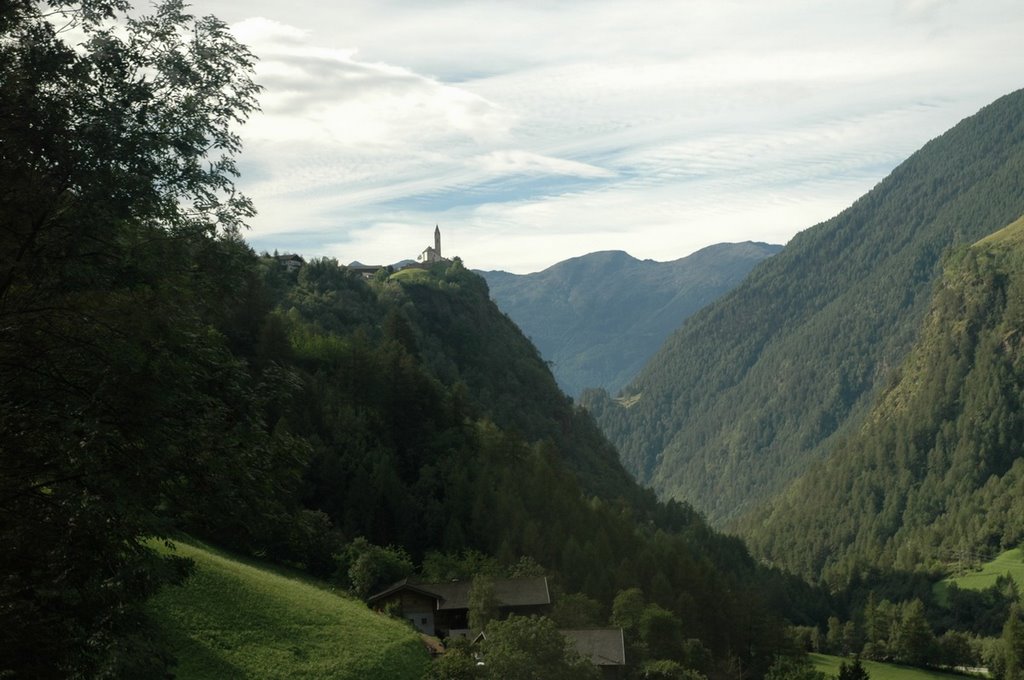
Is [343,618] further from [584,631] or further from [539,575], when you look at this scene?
[539,575]

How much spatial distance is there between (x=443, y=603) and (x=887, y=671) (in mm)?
102266

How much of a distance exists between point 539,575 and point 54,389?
207 feet

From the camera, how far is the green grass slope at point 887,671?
145875 millimetres

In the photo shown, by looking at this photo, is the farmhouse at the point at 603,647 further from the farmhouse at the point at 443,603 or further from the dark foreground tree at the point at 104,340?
the dark foreground tree at the point at 104,340

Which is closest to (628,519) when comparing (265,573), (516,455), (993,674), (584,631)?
(516,455)

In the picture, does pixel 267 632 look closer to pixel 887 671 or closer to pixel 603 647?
pixel 603 647

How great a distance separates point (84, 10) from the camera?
2139cm

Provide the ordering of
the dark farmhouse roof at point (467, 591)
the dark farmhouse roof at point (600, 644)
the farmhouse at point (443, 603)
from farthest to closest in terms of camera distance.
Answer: the dark farmhouse roof at point (467, 591)
the farmhouse at point (443, 603)
the dark farmhouse roof at point (600, 644)

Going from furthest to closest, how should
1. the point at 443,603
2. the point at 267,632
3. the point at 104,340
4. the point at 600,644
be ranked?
1. the point at 443,603
2. the point at 600,644
3. the point at 267,632
4. the point at 104,340

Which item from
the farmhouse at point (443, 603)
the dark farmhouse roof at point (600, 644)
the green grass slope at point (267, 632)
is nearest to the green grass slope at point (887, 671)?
the farmhouse at point (443, 603)

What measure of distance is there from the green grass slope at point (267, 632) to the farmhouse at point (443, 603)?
30.1 feet

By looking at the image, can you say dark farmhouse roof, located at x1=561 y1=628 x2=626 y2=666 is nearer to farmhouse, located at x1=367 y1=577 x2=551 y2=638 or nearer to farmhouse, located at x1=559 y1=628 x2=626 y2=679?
farmhouse, located at x1=559 y1=628 x2=626 y2=679

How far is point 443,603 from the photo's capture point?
7012 centimetres

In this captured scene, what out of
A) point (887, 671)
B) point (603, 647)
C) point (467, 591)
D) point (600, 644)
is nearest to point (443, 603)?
point (467, 591)
